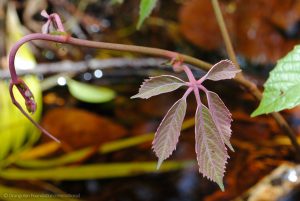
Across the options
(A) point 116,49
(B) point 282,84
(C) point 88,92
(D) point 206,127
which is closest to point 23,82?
(A) point 116,49

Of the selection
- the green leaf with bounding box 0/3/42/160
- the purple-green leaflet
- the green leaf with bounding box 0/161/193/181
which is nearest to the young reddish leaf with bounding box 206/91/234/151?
the purple-green leaflet

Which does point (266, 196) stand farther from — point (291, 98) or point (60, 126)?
point (60, 126)

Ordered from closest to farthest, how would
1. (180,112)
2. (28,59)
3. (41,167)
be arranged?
(180,112), (41,167), (28,59)

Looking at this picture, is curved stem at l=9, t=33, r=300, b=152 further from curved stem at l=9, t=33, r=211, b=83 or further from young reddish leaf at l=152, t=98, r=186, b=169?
young reddish leaf at l=152, t=98, r=186, b=169

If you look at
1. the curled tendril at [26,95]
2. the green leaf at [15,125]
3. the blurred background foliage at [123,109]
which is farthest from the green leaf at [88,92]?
the curled tendril at [26,95]

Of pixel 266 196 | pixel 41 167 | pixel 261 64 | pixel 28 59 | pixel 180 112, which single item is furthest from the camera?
pixel 261 64

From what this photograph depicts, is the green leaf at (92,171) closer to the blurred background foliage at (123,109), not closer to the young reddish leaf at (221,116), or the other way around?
the blurred background foliage at (123,109)

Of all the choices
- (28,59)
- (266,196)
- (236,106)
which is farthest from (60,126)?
(266,196)
